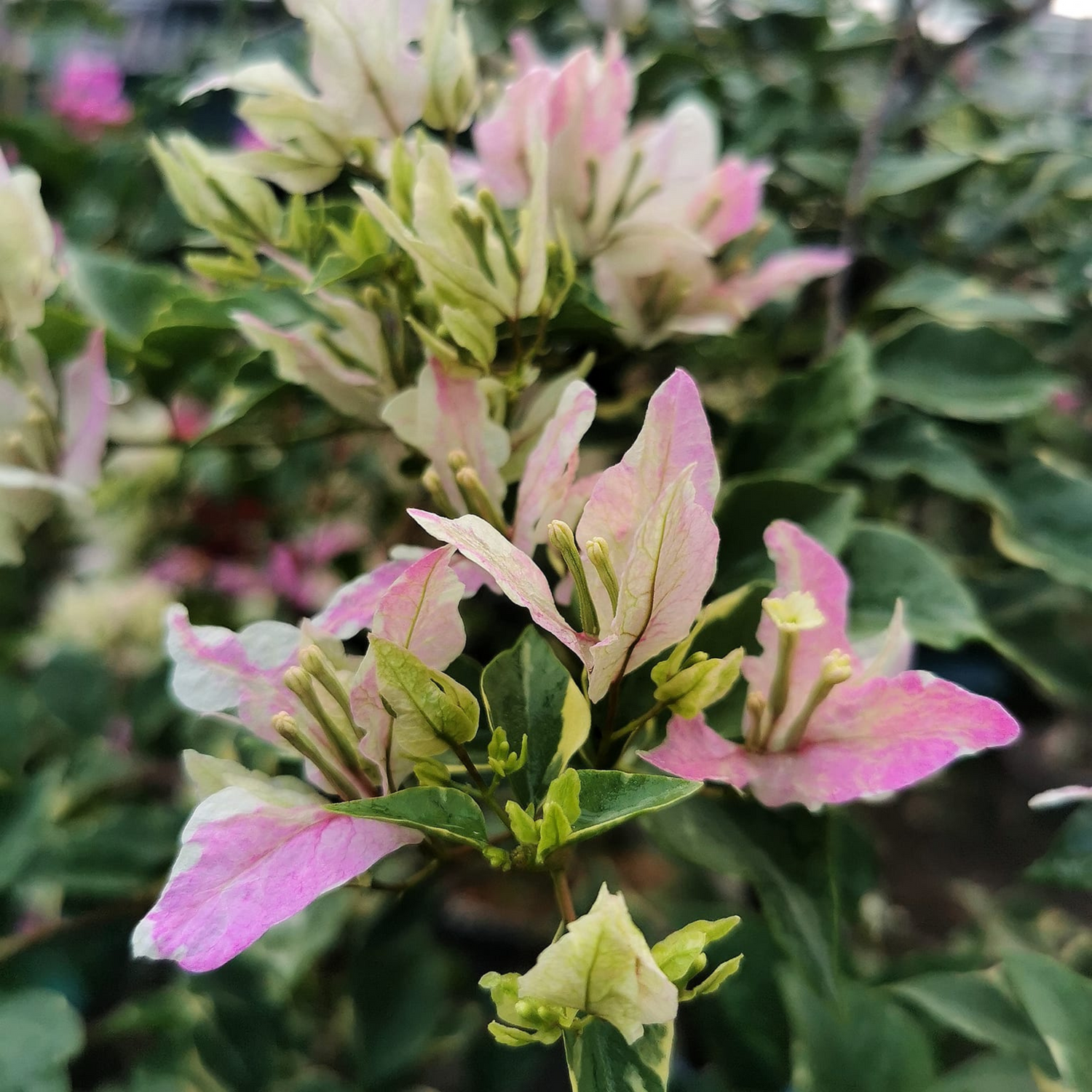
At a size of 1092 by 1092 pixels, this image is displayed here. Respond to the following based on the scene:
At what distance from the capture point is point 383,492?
2.16 feet

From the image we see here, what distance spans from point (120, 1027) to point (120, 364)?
364 mm

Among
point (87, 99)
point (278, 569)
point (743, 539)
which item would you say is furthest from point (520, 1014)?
point (87, 99)

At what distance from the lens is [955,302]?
16.5 inches

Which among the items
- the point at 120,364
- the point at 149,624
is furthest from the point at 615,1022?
the point at 149,624

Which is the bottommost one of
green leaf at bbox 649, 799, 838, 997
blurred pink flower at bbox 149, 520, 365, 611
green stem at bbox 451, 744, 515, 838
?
blurred pink flower at bbox 149, 520, 365, 611

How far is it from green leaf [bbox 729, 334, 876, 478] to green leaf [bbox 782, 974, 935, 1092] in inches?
9.0

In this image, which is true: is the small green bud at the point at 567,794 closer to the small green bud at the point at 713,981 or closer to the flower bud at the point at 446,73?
the small green bud at the point at 713,981

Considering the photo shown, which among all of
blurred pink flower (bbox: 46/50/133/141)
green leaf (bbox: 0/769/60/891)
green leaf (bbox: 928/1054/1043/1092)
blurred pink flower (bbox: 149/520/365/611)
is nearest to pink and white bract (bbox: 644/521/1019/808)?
green leaf (bbox: 928/1054/1043/1092)

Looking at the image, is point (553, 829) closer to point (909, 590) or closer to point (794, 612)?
point (794, 612)

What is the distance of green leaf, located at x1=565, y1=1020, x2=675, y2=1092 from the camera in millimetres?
191

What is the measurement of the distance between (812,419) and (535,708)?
20 cm

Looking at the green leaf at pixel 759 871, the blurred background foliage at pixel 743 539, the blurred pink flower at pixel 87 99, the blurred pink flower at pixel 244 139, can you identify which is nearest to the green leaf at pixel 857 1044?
the blurred background foliage at pixel 743 539

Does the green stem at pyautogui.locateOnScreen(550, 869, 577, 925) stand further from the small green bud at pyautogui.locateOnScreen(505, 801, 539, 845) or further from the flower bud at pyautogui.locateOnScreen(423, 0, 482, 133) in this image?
the flower bud at pyautogui.locateOnScreen(423, 0, 482, 133)

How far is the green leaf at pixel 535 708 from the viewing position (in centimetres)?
22
